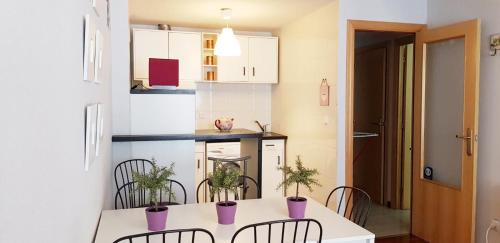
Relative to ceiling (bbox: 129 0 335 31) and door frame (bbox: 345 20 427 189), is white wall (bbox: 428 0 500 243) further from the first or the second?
ceiling (bbox: 129 0 335 31)

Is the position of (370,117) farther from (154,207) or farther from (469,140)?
(154,207)

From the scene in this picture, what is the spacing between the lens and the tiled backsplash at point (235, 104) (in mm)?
5434

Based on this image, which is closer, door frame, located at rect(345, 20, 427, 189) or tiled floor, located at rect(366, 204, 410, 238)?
door frame, located at rect(345, 20, 427, 189)

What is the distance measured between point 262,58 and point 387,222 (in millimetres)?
2586

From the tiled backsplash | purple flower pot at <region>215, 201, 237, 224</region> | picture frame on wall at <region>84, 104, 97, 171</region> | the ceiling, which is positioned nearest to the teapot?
the tiled backsplash

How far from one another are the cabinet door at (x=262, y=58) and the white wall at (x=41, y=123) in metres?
3.87

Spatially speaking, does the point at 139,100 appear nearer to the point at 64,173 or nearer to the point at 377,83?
the point at 64,173

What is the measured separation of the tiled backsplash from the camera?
5.43m

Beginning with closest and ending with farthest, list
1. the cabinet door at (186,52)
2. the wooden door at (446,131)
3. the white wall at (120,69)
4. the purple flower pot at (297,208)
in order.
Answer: the purple flower pot at (297,208) < the wooden door at (446,131) < the white wall at (120,69) < the cabinet door at (186,52)

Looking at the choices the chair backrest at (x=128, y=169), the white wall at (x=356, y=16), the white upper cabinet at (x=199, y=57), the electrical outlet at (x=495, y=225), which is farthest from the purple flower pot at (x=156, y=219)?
the white upper cabinet at (x=199, y=57)

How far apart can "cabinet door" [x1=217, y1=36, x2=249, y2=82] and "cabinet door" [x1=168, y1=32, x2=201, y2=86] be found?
29cm

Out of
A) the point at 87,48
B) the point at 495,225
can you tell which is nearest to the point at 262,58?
the point at 495,225

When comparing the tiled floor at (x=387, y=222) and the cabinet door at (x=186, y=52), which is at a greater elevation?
the cabinet door at (x=186, y=52)

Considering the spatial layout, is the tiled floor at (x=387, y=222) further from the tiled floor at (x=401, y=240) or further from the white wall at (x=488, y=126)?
the white wall at (x=488, y=126)
